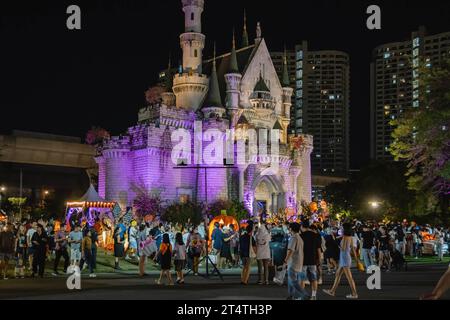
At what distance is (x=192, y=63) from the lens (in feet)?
224

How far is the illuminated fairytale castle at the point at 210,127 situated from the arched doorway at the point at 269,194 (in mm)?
112

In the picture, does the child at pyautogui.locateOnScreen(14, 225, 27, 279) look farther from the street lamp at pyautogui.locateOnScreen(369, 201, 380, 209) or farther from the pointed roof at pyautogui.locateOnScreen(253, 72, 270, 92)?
the pointed roof at pyautogui.locateOnScreen(253, 72, 270, 92)

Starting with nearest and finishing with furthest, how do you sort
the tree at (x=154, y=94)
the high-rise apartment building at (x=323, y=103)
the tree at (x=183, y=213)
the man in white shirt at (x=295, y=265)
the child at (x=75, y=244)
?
the man in white shirt at (x=295, y=265) < the child at (x=75, y=244) < the tree at (x=183, y=213) < the tree at (x=154, y=94) < the high-rise apartment building at (x=323, y=103)

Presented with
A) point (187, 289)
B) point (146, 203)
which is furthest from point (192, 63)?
point (187, 289)

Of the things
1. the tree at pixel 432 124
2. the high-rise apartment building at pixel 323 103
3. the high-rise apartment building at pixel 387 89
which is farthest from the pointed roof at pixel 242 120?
the high-rise apartment building at pixel 323 103

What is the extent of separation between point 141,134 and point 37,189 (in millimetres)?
19025

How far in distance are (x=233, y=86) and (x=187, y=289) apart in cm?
5168

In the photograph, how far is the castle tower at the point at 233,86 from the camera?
2598 inches

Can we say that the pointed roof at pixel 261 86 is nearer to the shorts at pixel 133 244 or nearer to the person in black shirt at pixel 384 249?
the shorts at pixel 133 244

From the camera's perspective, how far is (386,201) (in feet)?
210

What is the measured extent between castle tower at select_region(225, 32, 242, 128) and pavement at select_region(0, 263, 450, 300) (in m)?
45.6

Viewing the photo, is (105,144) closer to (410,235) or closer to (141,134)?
(141,134)

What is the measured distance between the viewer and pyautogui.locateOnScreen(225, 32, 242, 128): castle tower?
66000mm

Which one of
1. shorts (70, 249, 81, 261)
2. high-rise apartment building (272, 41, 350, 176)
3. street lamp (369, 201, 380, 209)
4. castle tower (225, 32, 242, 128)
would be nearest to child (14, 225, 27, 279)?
shorts (70, 249, 81, 261)
